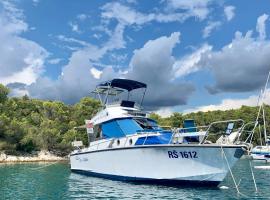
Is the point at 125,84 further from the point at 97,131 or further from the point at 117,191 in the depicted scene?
the point at 117,191

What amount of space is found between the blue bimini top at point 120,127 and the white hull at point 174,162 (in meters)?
Result: 1.79

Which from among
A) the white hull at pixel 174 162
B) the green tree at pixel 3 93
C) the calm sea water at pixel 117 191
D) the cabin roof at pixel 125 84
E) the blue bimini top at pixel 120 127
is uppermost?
the green tree at pixel 3 93

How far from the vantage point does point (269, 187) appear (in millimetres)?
24500

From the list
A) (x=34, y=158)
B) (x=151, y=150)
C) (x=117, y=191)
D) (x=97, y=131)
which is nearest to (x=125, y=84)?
(x=97, y=131)

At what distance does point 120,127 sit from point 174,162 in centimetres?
644

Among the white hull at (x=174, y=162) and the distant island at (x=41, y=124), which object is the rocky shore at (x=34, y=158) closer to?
the distant island at (x=41, y=124)

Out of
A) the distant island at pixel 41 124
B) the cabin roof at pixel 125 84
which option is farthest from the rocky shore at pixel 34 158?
the cabin roof at pixel 125 84

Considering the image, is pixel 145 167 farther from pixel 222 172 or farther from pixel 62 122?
pixel 62 122

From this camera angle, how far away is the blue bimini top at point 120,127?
27.7m

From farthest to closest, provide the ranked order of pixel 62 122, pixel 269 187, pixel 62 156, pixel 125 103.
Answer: pixel 62 122 < pixel 62 156 < pixel 125 103 < pixel 269 187

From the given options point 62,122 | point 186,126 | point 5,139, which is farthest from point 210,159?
point 62,122

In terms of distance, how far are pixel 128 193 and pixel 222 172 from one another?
5664 millimetres

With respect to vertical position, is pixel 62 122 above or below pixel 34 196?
above

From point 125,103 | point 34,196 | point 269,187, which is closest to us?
point 34,196
